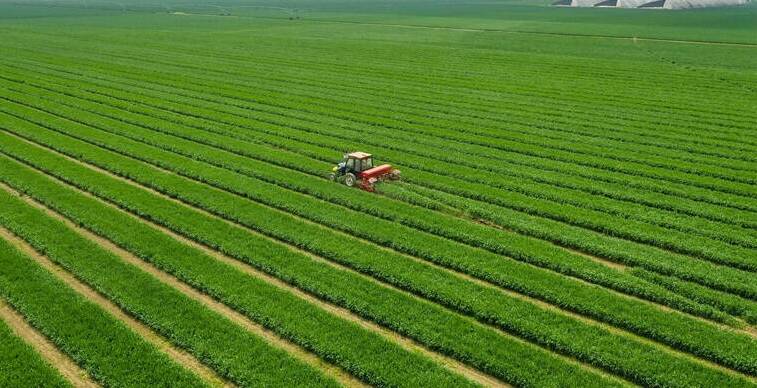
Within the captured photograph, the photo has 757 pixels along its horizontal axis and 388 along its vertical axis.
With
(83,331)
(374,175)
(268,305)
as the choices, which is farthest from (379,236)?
(83,331)

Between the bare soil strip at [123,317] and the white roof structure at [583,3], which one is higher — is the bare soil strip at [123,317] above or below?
below

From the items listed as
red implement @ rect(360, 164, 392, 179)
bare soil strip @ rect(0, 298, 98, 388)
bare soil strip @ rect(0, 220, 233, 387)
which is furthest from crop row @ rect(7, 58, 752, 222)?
bare soil strip @ rect(0, 298, 98, 388)

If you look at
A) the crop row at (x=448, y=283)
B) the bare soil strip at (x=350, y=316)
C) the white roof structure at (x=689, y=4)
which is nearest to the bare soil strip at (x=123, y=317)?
the bare soil strip at (x=350, y=316)

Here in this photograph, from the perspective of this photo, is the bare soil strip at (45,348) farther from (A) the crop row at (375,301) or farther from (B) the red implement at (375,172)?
(B) the red implement at (375,172)

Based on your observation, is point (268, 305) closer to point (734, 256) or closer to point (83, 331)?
point (83, 331)

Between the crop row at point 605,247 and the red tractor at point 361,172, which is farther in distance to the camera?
the red tractor at point 361,172

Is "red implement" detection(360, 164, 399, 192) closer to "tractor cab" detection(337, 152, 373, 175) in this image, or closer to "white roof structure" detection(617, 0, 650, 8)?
"tractor cab" detection(337, 152, 373, 175)

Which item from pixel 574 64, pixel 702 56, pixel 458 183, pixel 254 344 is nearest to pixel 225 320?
pixel 254 344

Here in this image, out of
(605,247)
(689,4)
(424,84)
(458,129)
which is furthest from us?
(689,4)
